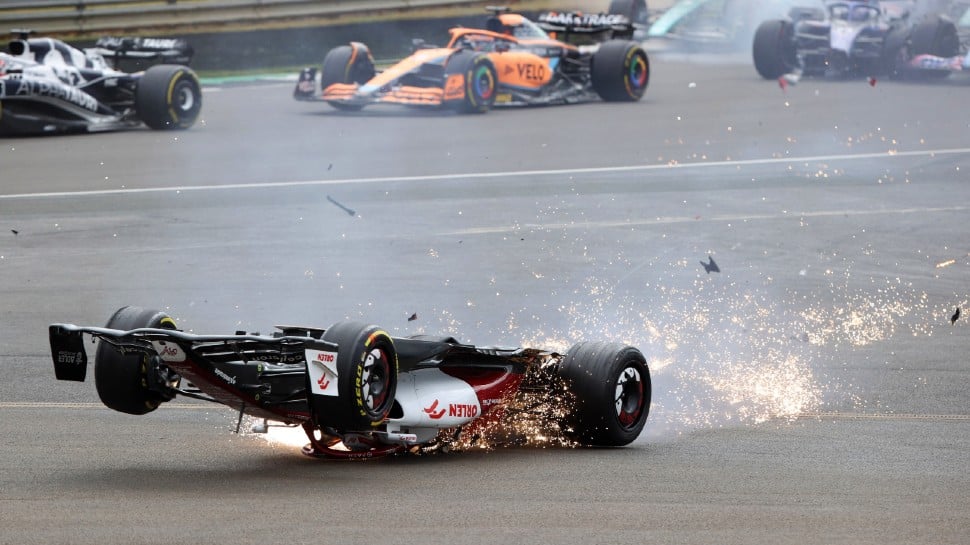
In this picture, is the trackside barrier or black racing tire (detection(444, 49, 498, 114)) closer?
black racing tire (detection(444, 49, 498, 114))

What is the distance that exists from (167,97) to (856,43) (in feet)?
40.7

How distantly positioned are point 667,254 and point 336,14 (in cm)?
1713

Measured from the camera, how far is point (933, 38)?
965 inches

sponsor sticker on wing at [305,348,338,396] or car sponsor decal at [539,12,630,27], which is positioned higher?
sponsor sticker on wing at [305,348,338,396]

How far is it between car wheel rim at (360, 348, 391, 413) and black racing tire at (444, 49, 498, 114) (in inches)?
600

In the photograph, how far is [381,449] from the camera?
588cm

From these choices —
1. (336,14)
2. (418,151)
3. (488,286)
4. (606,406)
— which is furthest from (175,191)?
(336,14)

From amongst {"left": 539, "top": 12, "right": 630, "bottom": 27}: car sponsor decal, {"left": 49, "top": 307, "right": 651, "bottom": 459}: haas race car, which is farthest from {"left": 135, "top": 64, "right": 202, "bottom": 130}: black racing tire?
{"left": 49, "top": 307, "right": 651, "bottom": 459}: haas race car

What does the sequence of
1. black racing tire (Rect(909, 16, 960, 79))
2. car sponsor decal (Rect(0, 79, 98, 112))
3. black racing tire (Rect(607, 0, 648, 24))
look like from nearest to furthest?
car sponsor decal (Rect(0, 79, 98, 112))
black racing tire (Rect(909, 16, 960, 79))
black racing tire (Rect(607, 0, 648, 24))

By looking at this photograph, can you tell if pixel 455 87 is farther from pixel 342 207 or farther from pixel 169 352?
pixel 169 352

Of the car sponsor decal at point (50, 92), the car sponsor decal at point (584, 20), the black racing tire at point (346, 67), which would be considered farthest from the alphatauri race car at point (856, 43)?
the car sponsor decal at point (50, 92)

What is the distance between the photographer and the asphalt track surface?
5.11 m

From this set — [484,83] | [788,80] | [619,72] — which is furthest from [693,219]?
[788,80]

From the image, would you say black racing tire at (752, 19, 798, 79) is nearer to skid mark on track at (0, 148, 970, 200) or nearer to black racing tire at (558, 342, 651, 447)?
skid mark on track at (0, 148, 970, 200)
